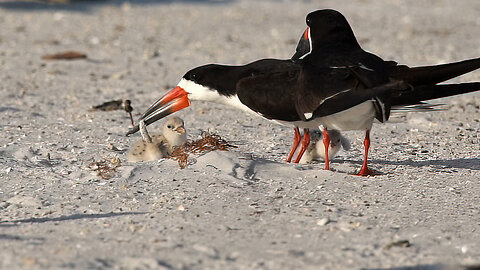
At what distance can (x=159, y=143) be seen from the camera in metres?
5.16

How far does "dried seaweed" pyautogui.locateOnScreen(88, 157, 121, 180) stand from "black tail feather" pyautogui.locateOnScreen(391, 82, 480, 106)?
5.58ft

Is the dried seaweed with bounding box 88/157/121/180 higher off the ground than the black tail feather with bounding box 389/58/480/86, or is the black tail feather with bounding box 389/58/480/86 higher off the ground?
the black tail feather with bounding box 389/58/480/86

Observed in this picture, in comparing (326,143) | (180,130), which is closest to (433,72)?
(326,143)

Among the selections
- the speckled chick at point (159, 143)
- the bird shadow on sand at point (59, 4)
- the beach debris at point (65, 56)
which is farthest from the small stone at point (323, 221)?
the bird shadow on sand at point (59, 4)

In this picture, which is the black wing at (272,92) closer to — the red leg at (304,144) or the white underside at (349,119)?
the white underside at (349,119)

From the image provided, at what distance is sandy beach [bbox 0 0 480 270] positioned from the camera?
3.39 m

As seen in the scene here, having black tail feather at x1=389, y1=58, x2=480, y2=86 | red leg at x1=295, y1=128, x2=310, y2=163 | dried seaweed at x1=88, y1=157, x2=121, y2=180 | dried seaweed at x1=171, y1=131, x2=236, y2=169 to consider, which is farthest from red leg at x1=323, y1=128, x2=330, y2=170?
dried seaweed at x1=88, y1=157, x2=121, y2=180

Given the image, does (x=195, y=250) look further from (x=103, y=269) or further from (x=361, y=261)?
(x=361, y=261)

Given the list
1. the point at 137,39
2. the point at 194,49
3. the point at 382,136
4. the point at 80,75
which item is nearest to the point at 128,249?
the point at 382,136

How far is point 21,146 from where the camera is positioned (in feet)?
17.2

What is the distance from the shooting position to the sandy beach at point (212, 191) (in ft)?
11.1

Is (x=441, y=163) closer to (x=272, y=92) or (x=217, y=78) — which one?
(x=272, y=92)

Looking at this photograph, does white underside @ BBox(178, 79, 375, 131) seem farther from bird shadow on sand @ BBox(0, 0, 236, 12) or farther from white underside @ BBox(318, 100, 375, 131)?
bird shadow on sand @ BBox(0, 0, 236, 12)

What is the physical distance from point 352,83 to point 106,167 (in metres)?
1.52
